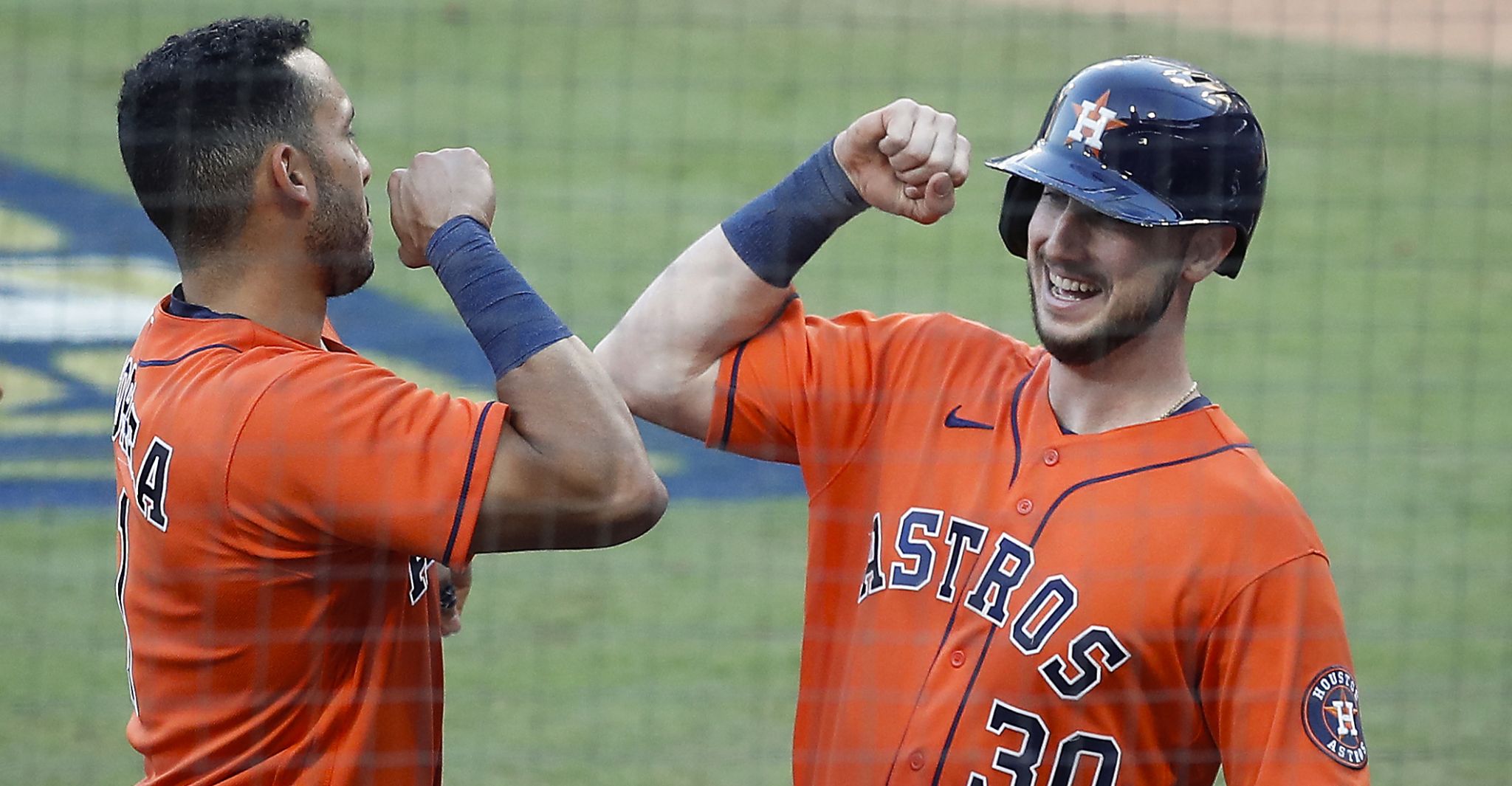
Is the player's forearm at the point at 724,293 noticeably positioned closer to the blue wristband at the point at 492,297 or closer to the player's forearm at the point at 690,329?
the player's forearm at the point at 690,329

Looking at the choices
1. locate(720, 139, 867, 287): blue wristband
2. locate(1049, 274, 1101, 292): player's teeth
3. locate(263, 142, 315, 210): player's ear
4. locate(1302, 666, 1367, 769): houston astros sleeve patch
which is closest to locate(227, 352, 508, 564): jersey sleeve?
locate(263, 142, 315, 210): player's ear

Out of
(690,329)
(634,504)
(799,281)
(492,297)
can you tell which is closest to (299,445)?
(492,297)

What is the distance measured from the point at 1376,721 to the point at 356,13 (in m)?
9.54

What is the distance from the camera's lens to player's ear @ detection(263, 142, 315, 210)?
2.28m

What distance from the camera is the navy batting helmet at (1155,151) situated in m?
2.40

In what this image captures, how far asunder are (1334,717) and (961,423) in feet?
2.15

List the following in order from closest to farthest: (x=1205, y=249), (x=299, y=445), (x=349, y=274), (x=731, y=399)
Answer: (x=299, y=445)
(x=349, y=274)
(x=1205, y=249)
(x=731, y=399)

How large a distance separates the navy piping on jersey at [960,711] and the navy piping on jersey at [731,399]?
0.52 meters

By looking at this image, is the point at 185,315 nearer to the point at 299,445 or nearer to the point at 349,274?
the point at 349,274

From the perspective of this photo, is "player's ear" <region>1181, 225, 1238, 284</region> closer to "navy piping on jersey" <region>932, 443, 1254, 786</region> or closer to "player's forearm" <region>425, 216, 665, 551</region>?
"navy piping on jersey" <region>932, 443, 1254, 786</region>

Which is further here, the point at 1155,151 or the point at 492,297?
the point at 1155,151

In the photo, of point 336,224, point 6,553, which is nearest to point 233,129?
point 336,224

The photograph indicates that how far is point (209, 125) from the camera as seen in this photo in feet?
7.51

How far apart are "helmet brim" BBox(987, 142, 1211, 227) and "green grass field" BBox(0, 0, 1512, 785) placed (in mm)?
2453
